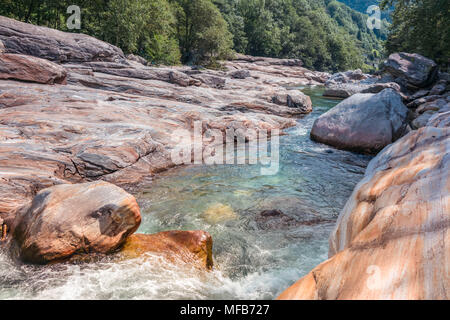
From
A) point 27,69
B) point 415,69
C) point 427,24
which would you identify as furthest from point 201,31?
point 27,69

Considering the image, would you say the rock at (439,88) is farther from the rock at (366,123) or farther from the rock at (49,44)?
the rock at (49,44)

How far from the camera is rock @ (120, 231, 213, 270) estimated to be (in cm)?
425

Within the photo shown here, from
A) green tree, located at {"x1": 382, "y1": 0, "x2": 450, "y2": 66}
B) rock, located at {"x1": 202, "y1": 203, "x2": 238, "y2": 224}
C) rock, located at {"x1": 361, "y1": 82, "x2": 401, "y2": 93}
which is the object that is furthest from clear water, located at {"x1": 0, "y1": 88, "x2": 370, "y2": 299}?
rock, located at {"x1": 361, "y1": 82, "x2": 401, "y2": 93}

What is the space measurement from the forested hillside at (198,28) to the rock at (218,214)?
26354mm

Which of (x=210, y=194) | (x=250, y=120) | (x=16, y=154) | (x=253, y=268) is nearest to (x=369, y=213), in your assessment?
(x=253, y=268)

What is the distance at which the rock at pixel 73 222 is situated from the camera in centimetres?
395

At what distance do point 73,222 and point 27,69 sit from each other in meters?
9.92

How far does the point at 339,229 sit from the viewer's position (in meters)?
3.85
